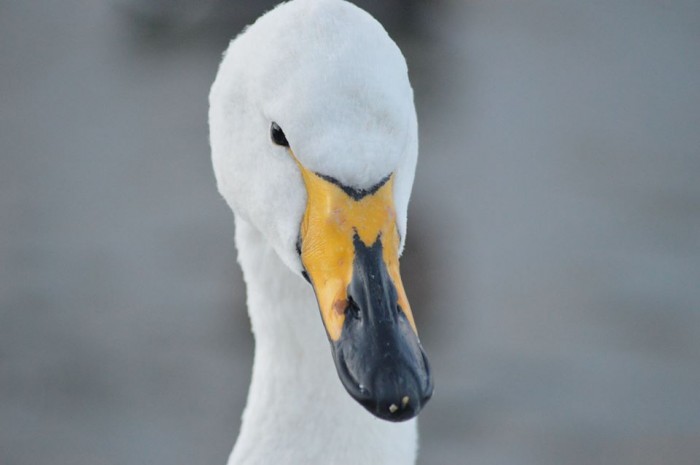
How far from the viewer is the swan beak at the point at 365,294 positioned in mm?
2424

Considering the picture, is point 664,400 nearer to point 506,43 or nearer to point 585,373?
point 585,373

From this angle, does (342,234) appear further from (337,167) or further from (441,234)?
(441,234)

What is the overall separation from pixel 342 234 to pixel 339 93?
0.30 m

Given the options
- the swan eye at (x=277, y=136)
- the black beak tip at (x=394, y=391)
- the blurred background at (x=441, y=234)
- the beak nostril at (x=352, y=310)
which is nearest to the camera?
the black beak tip at (x=394, y=391)

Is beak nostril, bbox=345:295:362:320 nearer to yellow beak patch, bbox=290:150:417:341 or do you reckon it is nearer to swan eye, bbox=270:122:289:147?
yellow beak patch, bbox=290:150:417:341

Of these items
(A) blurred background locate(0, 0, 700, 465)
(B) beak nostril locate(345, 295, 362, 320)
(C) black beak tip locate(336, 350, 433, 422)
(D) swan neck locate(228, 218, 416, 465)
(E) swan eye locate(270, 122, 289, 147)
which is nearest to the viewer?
(C) black beak tip locate(336, 350, 433, 422)

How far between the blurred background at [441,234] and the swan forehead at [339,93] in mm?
3870

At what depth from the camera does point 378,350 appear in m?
2.45

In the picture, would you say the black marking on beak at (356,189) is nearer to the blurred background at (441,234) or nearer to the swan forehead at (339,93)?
the swan forehead at (339,93)

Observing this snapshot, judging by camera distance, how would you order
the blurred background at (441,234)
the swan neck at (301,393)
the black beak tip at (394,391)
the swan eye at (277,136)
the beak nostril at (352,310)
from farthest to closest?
the blurred background at (441,234)
the swan neck at (301,393)
the swan eye at (277,136)
the beak nostril at (352,310)
the black beak tip at (394,391)

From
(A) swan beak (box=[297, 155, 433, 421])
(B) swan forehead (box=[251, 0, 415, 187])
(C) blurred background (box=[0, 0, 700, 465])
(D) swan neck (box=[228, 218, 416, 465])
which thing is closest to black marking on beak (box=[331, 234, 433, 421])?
(A) swan beak (box=[297, 155, 433, 421])

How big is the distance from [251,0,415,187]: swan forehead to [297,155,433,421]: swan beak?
0.23ft

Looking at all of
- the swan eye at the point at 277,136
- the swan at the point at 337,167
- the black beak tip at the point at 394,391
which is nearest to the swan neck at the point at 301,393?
the swan at the point at 337,167

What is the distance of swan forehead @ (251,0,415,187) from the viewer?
2.53 metres
